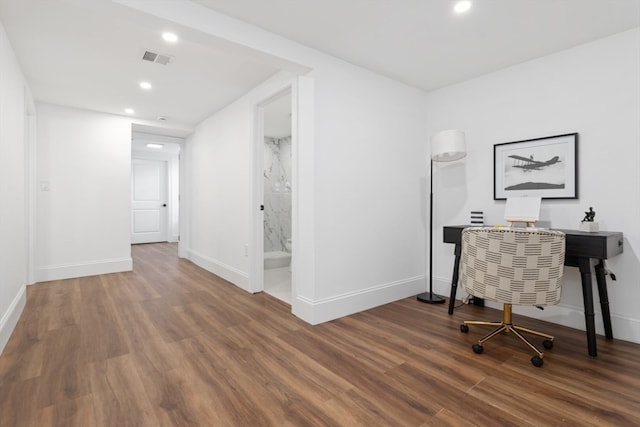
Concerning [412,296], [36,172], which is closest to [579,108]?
[412,296]

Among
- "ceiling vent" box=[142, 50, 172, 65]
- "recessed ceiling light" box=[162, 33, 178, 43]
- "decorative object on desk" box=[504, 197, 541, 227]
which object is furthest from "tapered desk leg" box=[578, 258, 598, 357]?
"ceiling vent" box=[142, 50, 172, 65]

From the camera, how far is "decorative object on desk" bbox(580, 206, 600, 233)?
239cm

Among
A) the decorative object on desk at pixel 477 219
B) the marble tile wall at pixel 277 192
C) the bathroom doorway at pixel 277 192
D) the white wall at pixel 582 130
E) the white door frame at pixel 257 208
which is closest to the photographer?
the white wall at pixel 582 130

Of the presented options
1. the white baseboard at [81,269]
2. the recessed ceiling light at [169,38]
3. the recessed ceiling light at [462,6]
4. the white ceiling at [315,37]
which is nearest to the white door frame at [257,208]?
the white ceiling at [315,37]

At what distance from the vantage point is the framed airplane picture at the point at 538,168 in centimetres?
267

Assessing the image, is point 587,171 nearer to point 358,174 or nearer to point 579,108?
point 579,108

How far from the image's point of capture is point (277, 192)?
242 inches

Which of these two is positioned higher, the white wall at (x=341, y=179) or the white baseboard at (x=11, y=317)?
the white wall at (x=341, y=179)

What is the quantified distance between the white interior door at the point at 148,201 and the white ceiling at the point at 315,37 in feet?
15.1

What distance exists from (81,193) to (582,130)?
235 inches

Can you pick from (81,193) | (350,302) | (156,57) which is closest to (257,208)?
(350,302)

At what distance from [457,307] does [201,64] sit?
3522mm

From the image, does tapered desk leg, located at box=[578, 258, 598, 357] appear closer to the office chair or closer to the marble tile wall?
the office chair

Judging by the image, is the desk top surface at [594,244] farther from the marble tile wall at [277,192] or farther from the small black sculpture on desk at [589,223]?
the marble tile wall at [277,192]
